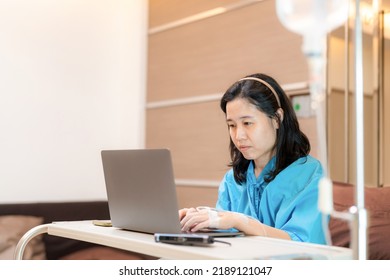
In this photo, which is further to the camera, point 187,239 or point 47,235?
point 47,235

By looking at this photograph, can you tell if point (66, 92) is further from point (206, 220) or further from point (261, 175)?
point (206, 220)

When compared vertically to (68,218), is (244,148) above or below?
above

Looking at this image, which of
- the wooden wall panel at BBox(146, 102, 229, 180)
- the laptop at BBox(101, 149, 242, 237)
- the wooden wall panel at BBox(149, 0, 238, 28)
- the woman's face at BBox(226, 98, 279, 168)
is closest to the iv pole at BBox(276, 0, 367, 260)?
the laptop at BBox(101, 149, 242, 237)

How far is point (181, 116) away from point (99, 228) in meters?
1.84

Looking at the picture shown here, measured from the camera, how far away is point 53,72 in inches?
120

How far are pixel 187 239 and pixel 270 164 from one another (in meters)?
0.75

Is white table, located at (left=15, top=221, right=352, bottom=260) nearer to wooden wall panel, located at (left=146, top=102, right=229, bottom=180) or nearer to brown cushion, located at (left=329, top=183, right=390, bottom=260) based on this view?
brown cushion, located at (left=329, top=183, right=390, bottom=260)

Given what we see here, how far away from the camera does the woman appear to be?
158 centimetres

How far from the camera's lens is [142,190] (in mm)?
1305

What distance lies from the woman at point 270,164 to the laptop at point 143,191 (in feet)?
1.05

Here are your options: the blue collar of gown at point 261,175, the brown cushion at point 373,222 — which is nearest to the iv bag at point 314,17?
the blue collar of gown at point 261,175

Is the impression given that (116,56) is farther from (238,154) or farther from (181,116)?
(238,154)

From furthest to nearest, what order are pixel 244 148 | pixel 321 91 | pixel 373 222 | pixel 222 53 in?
pixel 222 53, pixel 373 222, pixel 244 148, pixel 321 91

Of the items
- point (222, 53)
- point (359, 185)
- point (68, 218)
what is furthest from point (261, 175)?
point (68, 218)
